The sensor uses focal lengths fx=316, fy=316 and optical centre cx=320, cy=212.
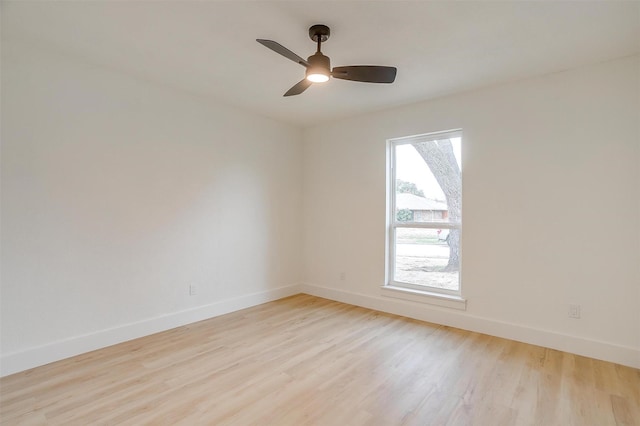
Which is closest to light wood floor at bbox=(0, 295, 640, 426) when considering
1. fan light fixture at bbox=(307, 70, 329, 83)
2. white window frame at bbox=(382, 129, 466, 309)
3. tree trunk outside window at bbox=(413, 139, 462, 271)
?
white window frame at bbox=(382, 129, 466, 309)

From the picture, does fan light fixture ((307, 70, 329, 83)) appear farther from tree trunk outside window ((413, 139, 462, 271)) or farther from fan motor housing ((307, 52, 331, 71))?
tree trunk outside window ((413, 139, 462, 271))

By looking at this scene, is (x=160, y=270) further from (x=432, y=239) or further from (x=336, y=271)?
(x=432, y=239)

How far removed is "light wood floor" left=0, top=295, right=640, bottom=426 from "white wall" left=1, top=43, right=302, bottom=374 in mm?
365

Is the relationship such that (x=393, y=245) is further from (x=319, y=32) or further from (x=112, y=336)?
(x=112, y=336)

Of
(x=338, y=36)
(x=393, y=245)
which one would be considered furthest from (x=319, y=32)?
(x=393, y=245)

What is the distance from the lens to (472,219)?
3.34 m

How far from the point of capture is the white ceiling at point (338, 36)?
2.01 metres

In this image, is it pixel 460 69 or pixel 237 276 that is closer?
pixel 460 69

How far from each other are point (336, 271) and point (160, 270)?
2.26 meters

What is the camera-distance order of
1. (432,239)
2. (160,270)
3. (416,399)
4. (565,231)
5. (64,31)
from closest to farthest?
(416,399), (64,31), (565,231), (160,270), (432,239)

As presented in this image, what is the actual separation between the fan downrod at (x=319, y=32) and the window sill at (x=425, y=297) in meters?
2.84

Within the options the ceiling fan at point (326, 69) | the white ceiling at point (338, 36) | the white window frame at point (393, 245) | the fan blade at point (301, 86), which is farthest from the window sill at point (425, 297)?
the fan blade at point (301, 86)

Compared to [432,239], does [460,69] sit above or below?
above

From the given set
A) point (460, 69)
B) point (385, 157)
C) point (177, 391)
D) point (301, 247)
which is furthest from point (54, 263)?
point (460, 69)
